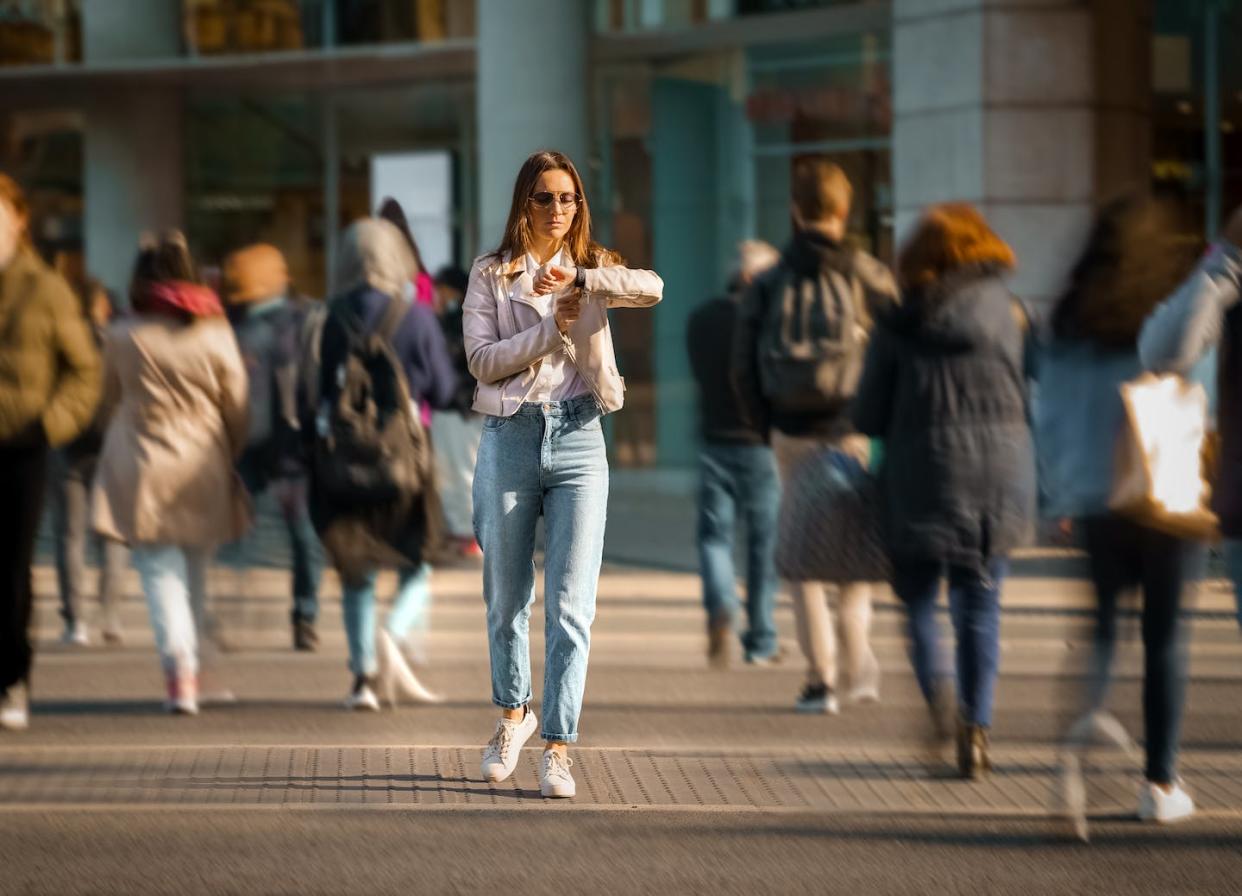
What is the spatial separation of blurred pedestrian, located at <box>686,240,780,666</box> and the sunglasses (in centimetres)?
289

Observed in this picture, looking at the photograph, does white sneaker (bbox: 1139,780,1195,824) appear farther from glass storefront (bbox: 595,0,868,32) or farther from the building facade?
glass storefront (bbox: 595,0,868,32)

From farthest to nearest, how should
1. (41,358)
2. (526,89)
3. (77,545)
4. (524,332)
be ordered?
(526,89), (77,545), (41,358), (524,332)

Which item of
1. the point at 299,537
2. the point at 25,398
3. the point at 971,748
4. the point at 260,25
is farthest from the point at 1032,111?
the point at 260,25

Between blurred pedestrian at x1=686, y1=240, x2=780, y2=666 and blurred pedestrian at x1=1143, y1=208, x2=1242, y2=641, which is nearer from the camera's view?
blurred pedestrian at x1=1143, y1=208, x2=1242, y2=641

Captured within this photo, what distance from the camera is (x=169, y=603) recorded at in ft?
26.9

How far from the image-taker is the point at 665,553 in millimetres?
14547

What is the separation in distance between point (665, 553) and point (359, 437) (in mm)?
6718

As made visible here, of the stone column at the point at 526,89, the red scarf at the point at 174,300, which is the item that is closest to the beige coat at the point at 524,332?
the red scarf at the point at 174,300

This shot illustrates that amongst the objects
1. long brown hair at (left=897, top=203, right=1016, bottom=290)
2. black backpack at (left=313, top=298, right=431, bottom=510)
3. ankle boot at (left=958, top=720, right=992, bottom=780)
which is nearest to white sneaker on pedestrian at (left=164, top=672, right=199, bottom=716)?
black backpack at (left=313, top=298, right=431, bottom=510)

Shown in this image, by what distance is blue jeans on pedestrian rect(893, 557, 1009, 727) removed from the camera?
660 centimetres

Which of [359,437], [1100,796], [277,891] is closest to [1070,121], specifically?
[359,437]

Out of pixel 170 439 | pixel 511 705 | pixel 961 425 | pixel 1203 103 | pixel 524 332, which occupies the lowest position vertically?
pixel 511 705

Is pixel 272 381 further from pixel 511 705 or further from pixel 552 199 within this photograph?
→ pixel 552 199

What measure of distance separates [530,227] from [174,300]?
2.39m
